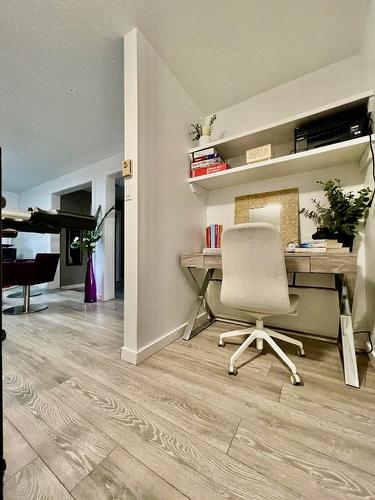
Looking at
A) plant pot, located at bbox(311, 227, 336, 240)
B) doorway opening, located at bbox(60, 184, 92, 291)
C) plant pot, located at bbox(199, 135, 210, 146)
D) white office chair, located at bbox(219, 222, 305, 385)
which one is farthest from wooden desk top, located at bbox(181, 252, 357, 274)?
doorway opening, located at bbox(60, 184, 92, 291)

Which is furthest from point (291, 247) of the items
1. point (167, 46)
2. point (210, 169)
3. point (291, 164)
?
point (167, 46)

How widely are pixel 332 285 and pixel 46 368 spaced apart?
2254mm

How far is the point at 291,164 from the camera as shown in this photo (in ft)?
5.32

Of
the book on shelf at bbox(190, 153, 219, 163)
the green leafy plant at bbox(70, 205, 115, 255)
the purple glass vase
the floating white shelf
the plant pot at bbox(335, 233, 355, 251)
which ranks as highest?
the book on shelf at bbox(190, 153, 219, 163)

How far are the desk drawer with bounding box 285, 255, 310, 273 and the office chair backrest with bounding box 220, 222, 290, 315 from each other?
202 millimetres

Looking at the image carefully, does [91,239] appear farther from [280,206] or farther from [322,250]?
[322,250]

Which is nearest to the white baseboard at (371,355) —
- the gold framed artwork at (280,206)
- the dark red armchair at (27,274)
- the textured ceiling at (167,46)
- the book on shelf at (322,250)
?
the book on shelf at (322,250)

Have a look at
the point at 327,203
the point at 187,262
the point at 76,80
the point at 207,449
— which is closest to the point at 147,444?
the point at 207,449

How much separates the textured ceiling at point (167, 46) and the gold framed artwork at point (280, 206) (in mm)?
1052

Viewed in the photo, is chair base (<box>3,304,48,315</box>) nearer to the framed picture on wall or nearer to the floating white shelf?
the framed picture on wall

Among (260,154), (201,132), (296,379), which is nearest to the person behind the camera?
(296,379)

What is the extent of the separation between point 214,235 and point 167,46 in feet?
5.26

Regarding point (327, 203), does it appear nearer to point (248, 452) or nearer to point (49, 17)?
point (248, 452)

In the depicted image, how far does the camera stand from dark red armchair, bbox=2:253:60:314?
2459mm
